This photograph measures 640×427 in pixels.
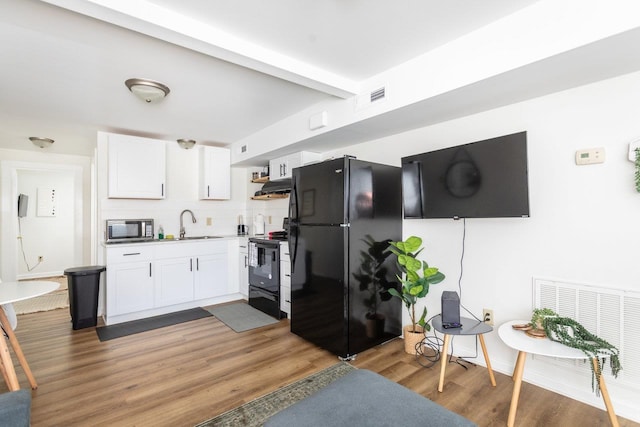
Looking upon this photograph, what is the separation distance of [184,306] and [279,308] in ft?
4.86

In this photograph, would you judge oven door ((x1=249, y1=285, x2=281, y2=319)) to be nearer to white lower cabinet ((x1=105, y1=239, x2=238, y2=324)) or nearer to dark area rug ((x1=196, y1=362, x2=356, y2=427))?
white lower cabinet ((x1=105, y1=239, x2=238, y2=324))

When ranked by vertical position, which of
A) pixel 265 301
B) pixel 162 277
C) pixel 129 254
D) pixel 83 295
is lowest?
pixel 265 301

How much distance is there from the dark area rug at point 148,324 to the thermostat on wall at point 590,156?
413 centimetres

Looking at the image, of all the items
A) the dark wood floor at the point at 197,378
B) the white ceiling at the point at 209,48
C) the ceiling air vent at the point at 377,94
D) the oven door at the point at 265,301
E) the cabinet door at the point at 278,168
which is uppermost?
the white ceiling at the point at 209,48

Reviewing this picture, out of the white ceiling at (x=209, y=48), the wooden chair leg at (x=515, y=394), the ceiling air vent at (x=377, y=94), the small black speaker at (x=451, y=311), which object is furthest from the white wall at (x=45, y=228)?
the wooden chair leg at (x=515, y=394)

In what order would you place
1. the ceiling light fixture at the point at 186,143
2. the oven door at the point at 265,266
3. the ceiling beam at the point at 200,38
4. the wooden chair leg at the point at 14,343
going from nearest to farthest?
the ceiling beam at the point at 200,38, the wooden chair leg at the point at 14,343, the oven door at the point at 265,266, the ceiling light fixture at the point at 186,143

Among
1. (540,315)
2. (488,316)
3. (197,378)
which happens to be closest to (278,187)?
(197,378)

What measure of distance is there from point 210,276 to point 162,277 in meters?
0.65

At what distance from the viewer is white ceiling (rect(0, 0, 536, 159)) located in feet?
5.66

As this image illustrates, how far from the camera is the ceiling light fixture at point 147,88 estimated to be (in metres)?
2.53

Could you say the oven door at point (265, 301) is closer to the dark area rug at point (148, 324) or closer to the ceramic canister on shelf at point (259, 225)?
the dark area rug at point (148, 324)

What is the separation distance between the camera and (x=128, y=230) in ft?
13.7

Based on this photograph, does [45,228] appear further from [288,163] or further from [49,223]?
[288,163]

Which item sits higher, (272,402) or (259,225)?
(259,225)
